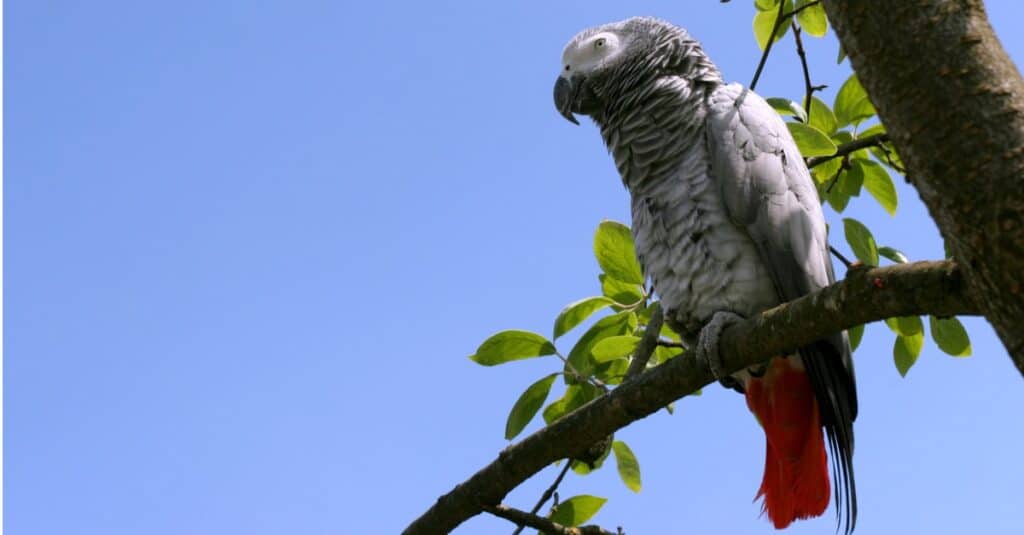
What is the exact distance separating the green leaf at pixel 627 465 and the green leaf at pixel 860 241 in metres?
0.76

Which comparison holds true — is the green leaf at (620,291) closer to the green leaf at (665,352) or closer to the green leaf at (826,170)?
the green leaf at (665,352)

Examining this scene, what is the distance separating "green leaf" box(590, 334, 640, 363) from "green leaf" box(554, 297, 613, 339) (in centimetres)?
10

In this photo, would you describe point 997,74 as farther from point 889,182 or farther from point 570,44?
point 570,44

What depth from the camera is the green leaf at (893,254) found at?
2271mm

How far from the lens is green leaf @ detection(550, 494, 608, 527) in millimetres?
2180

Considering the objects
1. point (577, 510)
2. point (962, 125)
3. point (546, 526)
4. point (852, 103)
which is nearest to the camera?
point (962, 125)

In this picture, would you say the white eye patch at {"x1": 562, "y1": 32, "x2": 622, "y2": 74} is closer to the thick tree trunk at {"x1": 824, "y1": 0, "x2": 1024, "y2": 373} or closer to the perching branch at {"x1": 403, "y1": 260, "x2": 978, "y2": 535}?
the perching branch at {"x1": 403, "y1": 260, "x2": 978, "y2": 535}

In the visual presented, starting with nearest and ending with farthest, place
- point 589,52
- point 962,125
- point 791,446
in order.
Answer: point 962,125 → point 791,446 → point 589,52

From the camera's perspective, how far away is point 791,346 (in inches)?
64.3

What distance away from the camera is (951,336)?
2.21 meters

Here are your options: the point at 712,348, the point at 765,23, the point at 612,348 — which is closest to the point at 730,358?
the point at 712,348

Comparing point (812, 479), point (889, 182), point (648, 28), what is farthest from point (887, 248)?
point (648, 28)

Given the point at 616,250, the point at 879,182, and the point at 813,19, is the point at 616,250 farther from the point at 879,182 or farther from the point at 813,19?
the point at 813,19

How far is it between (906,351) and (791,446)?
366 mm
